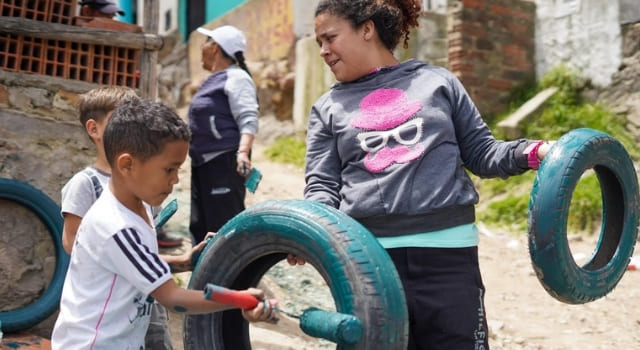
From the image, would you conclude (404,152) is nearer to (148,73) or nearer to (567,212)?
(567,212)

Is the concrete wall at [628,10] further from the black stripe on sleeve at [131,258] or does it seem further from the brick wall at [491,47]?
the black stripe on sleeve at [131,258]

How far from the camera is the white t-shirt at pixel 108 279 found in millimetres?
1875

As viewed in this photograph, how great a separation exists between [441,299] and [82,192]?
4.08 ft

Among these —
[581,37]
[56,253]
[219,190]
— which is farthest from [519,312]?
[581,37]

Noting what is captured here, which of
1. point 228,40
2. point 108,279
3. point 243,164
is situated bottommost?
point 243,164

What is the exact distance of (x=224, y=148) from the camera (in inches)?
162

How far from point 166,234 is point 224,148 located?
147cm

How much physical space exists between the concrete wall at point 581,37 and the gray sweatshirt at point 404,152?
6626 millimetres

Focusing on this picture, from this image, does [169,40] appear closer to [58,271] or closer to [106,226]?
[58,271]

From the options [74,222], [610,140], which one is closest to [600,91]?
[610,140]

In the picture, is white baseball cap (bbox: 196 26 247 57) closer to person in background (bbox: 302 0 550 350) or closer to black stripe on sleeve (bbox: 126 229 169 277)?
person in background (bbox: 302 0 550 350)

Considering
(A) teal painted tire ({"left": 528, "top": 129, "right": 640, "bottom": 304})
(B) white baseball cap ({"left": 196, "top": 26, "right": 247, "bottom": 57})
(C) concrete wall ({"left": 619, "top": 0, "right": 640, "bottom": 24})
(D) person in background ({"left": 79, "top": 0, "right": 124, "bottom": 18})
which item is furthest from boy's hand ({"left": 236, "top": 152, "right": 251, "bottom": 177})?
(C) concrete wall ({"left": 619, "top": 0, "right": 640, "bottom": 24})

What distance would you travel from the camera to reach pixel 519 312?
5.11 metres

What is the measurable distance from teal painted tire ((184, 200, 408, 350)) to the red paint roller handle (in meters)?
0.27
